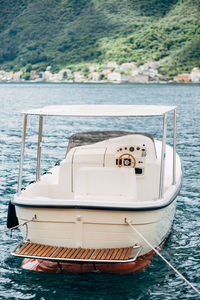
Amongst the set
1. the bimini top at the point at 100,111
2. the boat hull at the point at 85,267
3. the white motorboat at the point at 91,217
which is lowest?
the boat hull at the point at 85,267

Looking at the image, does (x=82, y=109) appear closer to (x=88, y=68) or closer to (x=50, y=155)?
(x=50, y=155)

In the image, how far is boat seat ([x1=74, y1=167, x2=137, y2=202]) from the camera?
7.82m

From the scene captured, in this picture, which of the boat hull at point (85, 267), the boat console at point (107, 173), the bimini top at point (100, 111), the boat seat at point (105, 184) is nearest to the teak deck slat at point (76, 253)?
the boat hull at point (85, 267)

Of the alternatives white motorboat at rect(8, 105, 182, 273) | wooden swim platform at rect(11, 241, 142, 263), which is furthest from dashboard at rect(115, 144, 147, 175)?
wooden swim platform at rect(11, 241, 142, 263)

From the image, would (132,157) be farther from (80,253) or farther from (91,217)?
(80,253)

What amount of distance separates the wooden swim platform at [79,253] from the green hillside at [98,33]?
143015 millimetres

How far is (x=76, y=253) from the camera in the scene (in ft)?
23.3

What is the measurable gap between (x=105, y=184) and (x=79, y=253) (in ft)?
4.16

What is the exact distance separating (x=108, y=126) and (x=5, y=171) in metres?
19.1

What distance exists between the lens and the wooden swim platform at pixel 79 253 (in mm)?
6887

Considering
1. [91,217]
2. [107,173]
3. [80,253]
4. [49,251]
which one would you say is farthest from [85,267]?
[107,173]

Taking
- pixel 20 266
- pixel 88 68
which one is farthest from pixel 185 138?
pixel 88 68

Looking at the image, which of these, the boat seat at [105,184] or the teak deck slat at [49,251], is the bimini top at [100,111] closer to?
the boat seat at [105,184]

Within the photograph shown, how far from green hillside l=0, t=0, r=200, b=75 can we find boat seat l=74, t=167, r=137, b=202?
14219cm
